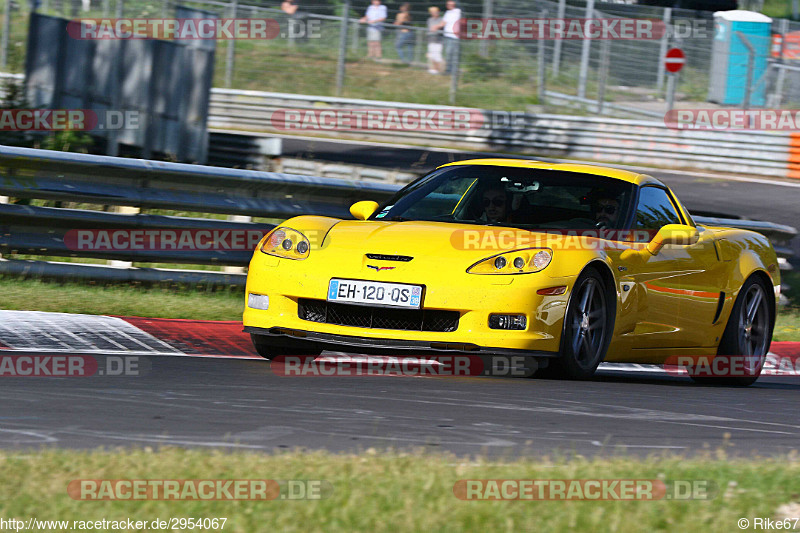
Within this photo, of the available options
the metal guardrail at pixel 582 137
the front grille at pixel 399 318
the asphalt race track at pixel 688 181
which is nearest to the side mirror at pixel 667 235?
the front grille at pixel 399 318

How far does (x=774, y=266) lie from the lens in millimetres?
8453

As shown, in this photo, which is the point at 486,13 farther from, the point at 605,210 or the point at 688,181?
the point at 605,210

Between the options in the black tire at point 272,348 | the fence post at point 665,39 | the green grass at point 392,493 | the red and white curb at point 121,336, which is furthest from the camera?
the fence post at point 665,39

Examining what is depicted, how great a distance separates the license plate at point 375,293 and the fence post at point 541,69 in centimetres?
1696

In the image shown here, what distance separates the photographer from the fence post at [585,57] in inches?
867

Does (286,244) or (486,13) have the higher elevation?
(486,13)

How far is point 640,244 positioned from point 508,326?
4.17 feet

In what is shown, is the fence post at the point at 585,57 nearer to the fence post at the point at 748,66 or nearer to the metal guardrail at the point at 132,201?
the fence post at the point at 748,66

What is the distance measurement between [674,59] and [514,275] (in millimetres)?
17128

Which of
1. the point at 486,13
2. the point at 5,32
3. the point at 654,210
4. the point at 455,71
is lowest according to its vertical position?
the point at 654,210

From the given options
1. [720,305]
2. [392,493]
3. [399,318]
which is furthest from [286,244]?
[392,493]

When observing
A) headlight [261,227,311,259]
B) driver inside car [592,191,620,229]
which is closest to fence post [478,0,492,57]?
driver inside car [592,191,620,229]

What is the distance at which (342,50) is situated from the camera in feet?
73.8

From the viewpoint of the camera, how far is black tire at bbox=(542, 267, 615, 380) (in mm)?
6434
